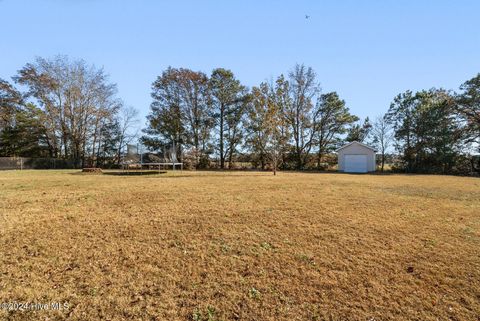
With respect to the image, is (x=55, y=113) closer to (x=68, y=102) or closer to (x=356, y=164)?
(x=68, y=102)

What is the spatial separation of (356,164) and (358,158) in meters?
0.64

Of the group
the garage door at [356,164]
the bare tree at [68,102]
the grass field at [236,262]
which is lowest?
the grass field at [236,262]

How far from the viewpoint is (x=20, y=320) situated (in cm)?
220

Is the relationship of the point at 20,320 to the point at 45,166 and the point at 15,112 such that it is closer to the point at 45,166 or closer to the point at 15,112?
the point at 45,166

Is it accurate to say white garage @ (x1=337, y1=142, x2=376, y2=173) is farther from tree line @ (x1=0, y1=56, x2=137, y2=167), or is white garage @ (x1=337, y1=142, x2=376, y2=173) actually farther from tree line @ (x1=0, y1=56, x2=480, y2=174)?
tree line @ (x1=0, y1=56, x2=137, y2=167)

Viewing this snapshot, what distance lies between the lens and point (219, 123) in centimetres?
2798

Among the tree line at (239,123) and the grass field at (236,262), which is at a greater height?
the tree line at (239,123)

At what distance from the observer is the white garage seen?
75.7 ft

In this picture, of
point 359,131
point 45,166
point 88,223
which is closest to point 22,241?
point 88,223

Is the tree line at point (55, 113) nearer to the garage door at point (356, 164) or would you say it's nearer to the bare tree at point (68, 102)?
the bare tree at point (68, 102)

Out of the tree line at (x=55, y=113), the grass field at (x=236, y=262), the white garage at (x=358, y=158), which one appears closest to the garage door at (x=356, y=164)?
the white garage at (x=358, y=158)

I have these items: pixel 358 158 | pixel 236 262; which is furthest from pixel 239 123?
pixel 236 262

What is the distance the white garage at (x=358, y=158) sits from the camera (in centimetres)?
2308

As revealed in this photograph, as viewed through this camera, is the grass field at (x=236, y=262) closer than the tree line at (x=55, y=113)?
Yes
